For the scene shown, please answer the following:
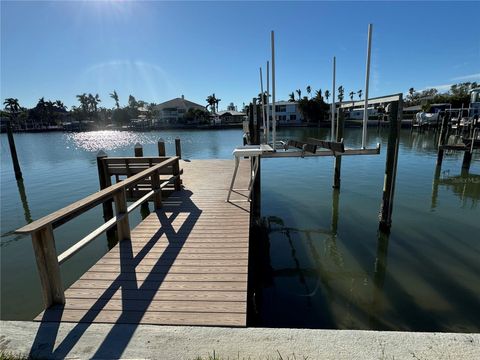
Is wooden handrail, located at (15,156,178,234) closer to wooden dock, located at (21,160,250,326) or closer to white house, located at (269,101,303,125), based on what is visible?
wooden dock, located at (21,160,250,326)

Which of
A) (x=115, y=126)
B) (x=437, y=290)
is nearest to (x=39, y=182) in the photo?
(x=437, y=290)

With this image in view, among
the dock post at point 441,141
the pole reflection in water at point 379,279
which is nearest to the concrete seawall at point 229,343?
the pole reflection in water at point 379,279

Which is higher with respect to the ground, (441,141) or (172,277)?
(441,141)

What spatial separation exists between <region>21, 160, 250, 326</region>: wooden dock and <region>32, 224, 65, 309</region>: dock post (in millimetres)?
122

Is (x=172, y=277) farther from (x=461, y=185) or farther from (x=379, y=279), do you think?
(x=461, y=185)

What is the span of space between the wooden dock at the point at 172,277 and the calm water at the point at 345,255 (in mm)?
1486

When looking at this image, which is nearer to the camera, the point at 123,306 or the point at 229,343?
the point at 229,343

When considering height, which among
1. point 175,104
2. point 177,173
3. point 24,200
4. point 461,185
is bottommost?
point 461,185

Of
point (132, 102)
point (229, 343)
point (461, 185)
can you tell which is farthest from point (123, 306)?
point (132, 102)

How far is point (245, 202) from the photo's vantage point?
7105mm

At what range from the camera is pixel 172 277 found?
3.79m

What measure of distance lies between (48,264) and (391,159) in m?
6.91

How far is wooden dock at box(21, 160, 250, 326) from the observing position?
2986mm

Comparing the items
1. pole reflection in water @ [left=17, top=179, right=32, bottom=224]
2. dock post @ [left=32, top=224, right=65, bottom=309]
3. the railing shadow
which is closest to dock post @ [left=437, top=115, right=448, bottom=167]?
the railing shadow
